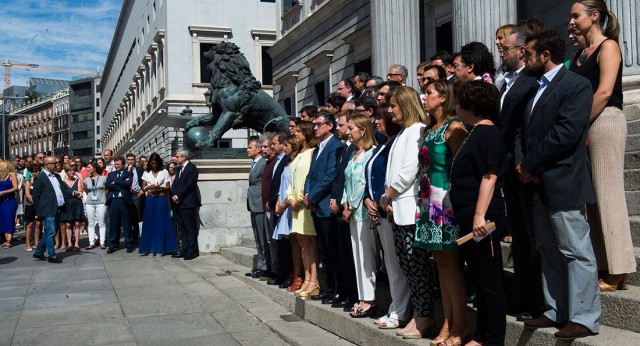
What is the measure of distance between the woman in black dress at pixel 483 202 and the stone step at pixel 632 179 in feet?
7.59

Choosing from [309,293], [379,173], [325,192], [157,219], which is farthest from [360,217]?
[157,219]

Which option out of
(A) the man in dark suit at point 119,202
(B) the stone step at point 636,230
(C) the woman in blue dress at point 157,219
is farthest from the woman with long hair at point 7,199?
(B) the stone step at point 636,230

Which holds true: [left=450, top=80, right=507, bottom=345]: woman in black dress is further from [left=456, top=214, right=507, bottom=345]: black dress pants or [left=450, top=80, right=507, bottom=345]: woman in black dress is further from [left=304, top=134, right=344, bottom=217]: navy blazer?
[left=304, top=134, right=344, bottom=217]: navy blazer

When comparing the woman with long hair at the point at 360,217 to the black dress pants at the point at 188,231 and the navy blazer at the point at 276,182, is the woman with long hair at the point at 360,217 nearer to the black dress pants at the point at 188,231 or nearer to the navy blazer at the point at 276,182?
the navy blazer at the point at 276,182

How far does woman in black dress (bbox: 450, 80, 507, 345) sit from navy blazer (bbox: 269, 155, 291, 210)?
13.8 feet

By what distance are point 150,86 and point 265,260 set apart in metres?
45.3

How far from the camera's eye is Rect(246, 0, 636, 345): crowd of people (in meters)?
4.52

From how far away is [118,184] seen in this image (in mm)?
14867

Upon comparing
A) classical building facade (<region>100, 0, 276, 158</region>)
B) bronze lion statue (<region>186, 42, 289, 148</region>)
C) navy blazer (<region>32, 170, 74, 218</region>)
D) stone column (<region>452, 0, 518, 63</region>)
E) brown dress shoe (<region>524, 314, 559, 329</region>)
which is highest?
classical building facade (<region>100, 0, 276, 158</region>)

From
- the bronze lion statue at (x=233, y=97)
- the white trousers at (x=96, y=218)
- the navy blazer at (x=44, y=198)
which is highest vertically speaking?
the bronze lion statue at (x=233, y=97)

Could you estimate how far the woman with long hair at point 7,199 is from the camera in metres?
16.1

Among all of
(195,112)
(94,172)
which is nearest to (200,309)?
(94,172)

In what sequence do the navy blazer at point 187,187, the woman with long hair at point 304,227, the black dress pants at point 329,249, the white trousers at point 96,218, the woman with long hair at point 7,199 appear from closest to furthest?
the black dress pants at point 329,249 → the woman with long hair at point 304,227 → the navy blazer at point 187,187 → the white trousers at point 96,218 → the woman with long hair at point 7,199

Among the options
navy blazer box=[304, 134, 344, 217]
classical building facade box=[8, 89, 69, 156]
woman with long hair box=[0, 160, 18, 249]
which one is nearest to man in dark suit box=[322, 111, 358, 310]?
navy blazer box=[304, 134, 344, 217]
